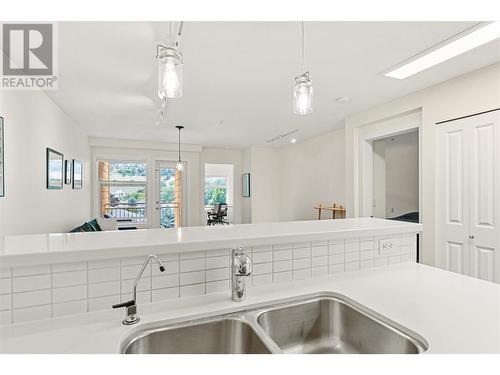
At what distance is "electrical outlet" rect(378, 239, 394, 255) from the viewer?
1.47 metres

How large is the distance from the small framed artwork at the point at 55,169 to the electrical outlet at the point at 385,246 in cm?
351

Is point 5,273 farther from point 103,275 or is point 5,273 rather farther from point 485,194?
point 485,194

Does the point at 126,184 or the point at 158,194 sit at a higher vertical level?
the point at 126,184

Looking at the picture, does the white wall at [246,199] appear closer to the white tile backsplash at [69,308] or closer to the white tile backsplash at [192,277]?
the white tile backsplash at [192,277]

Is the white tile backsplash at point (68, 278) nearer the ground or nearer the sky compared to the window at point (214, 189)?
nearer the ground

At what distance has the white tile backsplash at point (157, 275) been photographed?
2.83 ft

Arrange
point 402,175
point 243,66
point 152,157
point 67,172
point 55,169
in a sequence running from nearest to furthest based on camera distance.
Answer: point 243,66, point 55,169, point 67,172, point 402,175, point 152,157

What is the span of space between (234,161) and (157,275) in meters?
6.89

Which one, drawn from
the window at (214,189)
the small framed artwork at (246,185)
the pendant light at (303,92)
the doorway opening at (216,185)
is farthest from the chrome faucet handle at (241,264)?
the window at (214,189)

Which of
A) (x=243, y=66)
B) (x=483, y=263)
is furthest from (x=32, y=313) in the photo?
(x=483, y=263)

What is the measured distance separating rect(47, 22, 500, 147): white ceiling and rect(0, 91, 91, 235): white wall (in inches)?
13.5

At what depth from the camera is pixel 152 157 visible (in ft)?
22.0

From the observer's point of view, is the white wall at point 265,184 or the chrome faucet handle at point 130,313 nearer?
the chrome faucet handle at point 130,313
